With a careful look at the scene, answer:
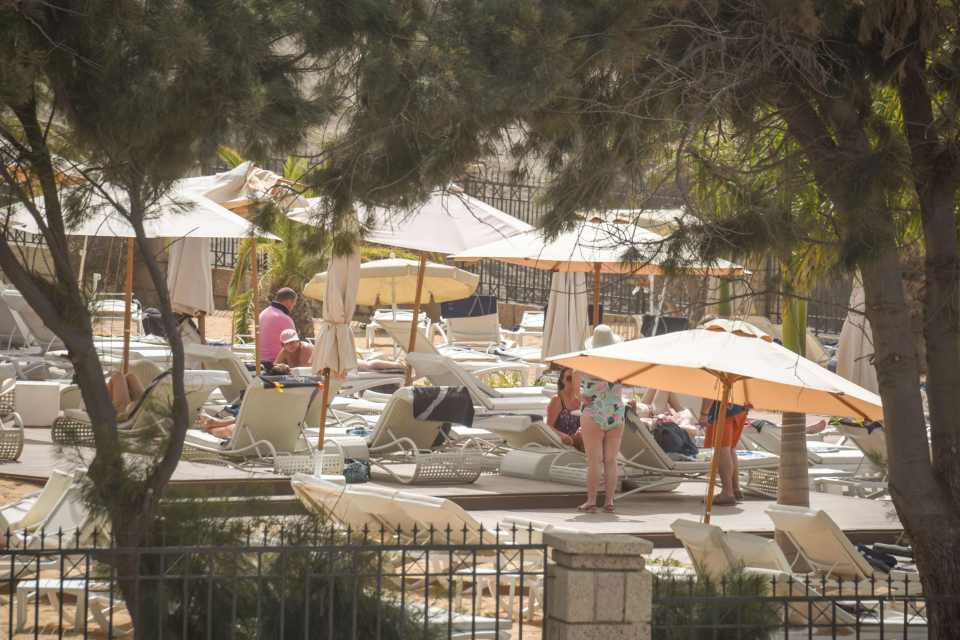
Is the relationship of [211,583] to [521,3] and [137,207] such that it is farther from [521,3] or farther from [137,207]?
[521,3]

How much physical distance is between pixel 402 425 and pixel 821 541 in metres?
5.04

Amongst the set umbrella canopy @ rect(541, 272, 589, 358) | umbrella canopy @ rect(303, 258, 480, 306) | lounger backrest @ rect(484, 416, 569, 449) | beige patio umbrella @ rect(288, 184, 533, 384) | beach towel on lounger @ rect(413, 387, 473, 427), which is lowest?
lounger backrest @ rect(484, 416, 569, 449)

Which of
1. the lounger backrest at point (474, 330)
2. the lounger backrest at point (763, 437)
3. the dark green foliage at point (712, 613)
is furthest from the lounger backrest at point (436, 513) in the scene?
the lounger backrest at point (474, 330)

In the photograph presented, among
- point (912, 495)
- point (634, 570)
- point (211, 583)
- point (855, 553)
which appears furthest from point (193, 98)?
point (855, 553)

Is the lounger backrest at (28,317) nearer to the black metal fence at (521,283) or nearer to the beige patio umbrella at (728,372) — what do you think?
the beige patio umbrella at (728,372)

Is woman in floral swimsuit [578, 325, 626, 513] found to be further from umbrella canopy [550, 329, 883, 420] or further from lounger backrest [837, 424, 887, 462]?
lounger backrest [837, 424, 887, 462]

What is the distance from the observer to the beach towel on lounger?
12398 mm

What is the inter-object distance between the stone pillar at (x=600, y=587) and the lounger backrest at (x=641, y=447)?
6.56 metres

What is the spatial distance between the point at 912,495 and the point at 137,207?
14.3 feet

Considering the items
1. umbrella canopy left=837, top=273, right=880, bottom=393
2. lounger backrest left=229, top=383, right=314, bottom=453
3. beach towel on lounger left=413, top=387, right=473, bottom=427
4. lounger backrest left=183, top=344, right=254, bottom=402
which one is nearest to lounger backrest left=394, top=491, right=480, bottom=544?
lounger backrest left=229, top=383, right=314, bottom=453

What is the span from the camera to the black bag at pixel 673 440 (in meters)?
13.1

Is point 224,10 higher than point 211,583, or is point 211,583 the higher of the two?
point 224,10

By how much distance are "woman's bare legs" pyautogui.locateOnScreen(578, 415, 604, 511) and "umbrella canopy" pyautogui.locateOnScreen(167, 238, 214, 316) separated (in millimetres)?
6622

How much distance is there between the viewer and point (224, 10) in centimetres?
545
